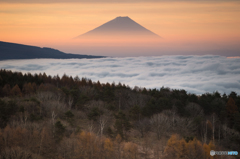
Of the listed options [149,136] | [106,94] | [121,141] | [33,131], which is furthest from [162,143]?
[106,94]

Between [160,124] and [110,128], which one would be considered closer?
[110,128]

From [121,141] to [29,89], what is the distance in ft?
160

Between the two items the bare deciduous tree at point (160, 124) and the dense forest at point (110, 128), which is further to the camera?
the bare deciduous tree at point (160, 124)

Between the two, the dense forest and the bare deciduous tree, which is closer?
the dense forest

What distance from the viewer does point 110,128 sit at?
5738 centimetres

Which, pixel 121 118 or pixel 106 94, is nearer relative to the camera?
pixel 121 118

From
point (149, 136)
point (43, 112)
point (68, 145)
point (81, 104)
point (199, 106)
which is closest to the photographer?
point (68, 145)

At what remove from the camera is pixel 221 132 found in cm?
6519

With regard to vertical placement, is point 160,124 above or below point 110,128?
below

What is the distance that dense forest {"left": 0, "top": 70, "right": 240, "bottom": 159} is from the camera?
155ft

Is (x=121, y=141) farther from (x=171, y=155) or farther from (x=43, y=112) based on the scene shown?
(x=43, y=112)

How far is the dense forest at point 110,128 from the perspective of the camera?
1859 inches

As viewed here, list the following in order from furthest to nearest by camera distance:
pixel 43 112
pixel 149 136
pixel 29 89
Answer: pixel 29 89 < pixel 43 112 < pixel 149 136

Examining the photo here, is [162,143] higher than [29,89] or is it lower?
lower
